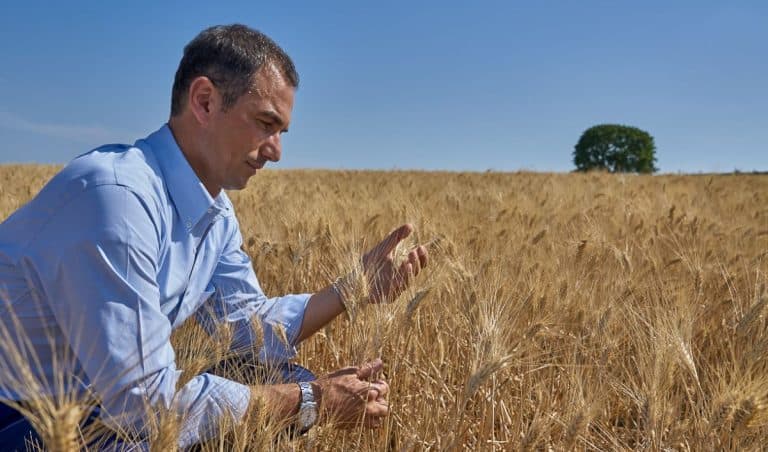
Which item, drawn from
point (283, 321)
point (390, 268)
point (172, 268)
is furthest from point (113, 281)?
point (390, 268)

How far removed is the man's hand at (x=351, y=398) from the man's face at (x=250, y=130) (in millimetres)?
577

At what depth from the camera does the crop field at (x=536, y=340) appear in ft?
4.31

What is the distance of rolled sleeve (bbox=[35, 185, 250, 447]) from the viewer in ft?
3.76

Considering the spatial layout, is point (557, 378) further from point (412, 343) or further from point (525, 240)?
point (525, 240)

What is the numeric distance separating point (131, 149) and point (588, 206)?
13.7 feet

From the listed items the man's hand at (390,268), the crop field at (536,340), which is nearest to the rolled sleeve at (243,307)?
the crop field at (536,340)

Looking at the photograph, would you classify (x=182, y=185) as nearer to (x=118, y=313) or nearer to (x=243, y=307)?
(x=118, y=313)

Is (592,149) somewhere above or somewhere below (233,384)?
above

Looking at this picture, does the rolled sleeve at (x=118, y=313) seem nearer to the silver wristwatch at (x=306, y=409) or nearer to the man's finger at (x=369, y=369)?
the silver wristwatch at (x=306, y=409)

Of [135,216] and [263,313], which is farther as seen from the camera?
[263,313]

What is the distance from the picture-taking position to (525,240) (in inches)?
125

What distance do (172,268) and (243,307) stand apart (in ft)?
1.59

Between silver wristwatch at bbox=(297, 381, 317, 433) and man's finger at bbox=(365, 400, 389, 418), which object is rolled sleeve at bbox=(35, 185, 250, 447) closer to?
silver wristwatch at bbox=(297, 381, 317, 433)

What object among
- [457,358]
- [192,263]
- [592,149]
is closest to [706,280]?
[457,358]
